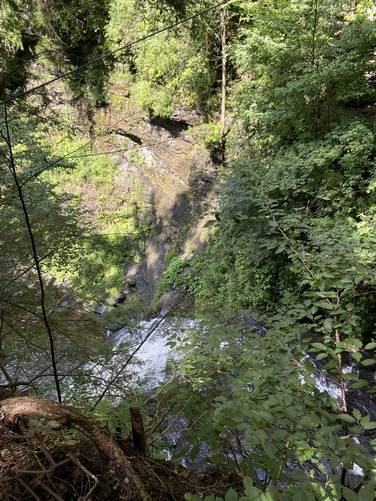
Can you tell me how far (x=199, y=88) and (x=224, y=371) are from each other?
8.18m

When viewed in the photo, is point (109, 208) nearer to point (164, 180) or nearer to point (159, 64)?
point (164, 180)

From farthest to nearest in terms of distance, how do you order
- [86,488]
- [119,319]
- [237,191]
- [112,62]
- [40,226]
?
[112,62], [237,191], [119,319], [40,226], [86,488]

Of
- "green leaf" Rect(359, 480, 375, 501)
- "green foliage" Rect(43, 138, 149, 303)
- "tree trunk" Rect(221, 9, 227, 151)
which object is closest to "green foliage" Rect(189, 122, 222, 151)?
"tree trunk" Rect(221, 9, 227, 151)

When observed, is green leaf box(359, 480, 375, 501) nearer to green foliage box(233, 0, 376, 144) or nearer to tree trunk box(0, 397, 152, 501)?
tree trunk box(0, 397, 152, 501)

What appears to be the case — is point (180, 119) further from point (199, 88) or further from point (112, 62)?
point (112, 62)

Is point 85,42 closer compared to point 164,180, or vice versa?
point 164,180

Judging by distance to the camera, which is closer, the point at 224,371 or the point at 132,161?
the point at 224,371

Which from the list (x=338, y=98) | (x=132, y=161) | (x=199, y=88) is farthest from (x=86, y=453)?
(x=132, y=161)

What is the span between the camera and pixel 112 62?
10266 millimetres

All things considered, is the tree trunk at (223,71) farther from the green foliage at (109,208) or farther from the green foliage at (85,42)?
the green foliage at (85,42)

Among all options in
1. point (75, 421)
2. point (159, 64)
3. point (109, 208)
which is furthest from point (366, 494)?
point (109, 208)

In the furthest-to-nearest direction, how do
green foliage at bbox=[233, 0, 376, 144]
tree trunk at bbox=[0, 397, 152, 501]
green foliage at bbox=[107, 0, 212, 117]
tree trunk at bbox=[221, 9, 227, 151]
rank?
green foliage at bbox=[107, 0, 212, 117] → tree trunk at bbox=[221, 9, 227, 151] → green foliage at bbox=[233, 0, 376, 144] → tree trunk at bbox=[0, 397, 152, 501]

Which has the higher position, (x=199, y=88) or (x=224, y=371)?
(x=199, y=88)

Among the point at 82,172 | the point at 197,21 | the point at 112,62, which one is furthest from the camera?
the point at 82,172
